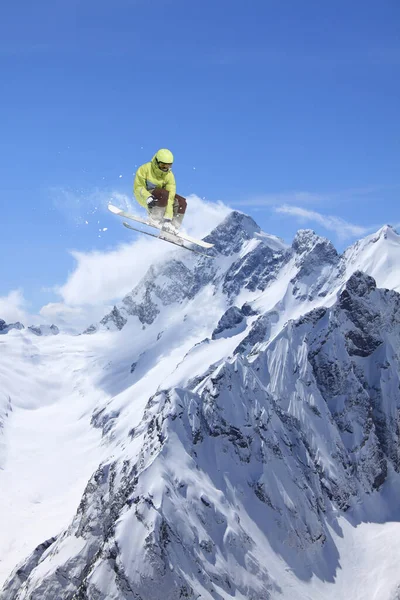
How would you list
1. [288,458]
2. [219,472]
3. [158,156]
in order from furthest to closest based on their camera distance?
[288,458]
[219,472]
[158,156]

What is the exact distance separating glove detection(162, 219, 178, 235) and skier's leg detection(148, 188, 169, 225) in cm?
70

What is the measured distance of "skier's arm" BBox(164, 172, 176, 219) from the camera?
132 feet

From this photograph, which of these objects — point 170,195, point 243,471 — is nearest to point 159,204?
point 170,195

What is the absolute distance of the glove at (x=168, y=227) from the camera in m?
42.7

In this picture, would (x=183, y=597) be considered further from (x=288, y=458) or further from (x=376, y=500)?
(x=376, y=500)

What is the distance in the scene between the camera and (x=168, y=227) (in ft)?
143

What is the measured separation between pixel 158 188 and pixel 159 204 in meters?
1.09

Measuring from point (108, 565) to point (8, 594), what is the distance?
31521mm

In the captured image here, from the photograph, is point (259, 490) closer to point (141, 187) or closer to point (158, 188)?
point (158, 188)

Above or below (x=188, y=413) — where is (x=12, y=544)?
above

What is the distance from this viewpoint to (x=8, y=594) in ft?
373

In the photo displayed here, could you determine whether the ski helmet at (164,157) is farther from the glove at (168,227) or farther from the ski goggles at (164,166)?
the glove at (168,227)

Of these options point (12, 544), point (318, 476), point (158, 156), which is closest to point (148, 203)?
point (158, 156)

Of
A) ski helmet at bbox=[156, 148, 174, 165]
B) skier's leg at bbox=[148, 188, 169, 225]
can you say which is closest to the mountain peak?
skier's leg at bbox=[148, 188, 169, 225]
